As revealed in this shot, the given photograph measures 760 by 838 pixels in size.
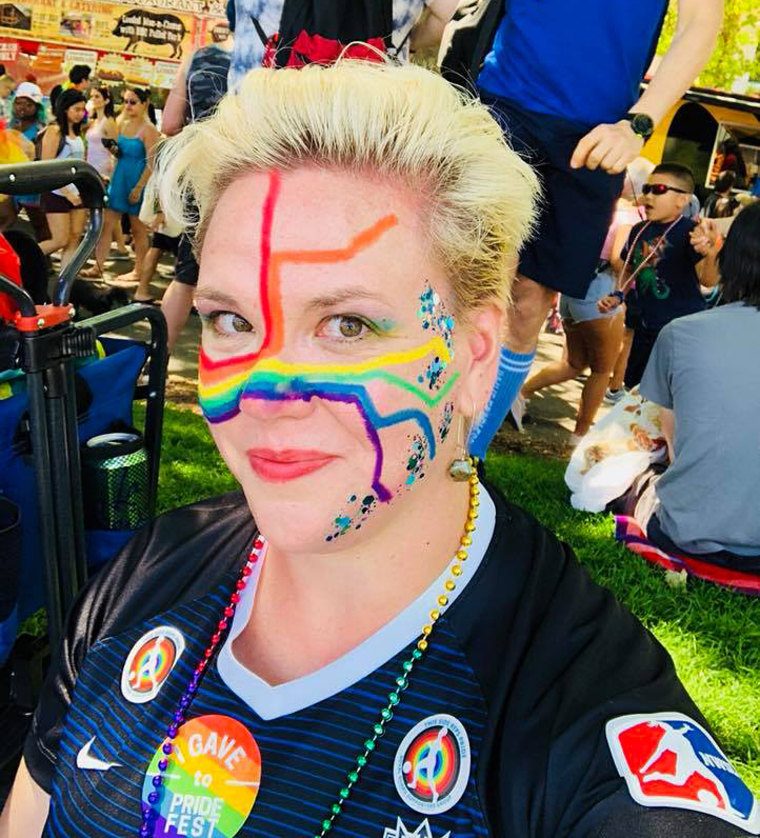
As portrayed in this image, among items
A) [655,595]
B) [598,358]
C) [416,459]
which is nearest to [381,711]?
[416,459]

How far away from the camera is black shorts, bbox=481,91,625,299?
9.18 ft

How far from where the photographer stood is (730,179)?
1311 centimetres

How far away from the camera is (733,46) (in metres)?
13.9

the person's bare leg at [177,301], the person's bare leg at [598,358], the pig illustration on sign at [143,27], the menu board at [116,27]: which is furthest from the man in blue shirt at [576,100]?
the pig illustration on sign at [143,27]

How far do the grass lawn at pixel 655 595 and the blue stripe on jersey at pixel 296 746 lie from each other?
5.15 feet

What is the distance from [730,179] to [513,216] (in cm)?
1312

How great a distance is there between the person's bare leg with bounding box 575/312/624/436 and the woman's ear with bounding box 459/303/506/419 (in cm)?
398

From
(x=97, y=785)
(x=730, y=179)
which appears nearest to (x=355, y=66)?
(x=97, y=785)

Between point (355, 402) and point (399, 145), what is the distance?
14.5 inches

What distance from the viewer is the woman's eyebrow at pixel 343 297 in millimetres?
1217

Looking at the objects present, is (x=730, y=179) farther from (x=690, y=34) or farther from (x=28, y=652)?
(x=28, y=652)

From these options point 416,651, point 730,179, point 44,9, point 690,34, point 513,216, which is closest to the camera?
point 416,651

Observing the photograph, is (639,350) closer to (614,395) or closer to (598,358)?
(598,358)

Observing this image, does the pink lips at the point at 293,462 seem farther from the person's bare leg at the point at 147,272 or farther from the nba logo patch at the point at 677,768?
the person's bare leg at the point at 147,272
